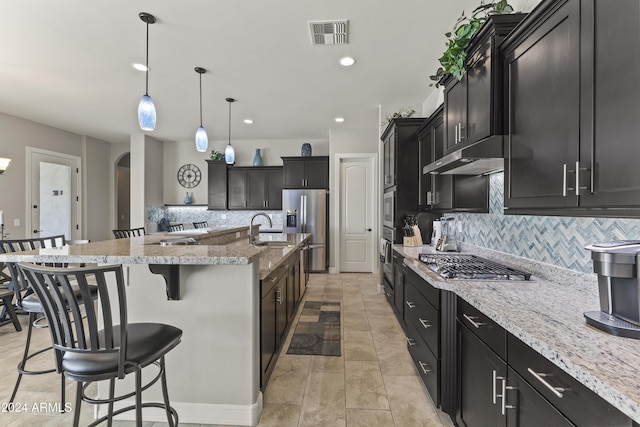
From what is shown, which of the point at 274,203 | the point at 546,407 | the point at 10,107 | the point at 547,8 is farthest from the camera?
the point at 274,203

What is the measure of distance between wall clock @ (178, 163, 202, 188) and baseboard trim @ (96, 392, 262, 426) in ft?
19.7

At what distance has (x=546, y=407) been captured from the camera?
100cm

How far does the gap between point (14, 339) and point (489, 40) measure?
4773mm

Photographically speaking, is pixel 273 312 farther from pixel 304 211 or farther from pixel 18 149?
pixel 18 149

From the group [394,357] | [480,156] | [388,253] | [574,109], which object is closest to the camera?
[574,109]

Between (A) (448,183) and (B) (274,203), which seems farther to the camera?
(B) (274,203)

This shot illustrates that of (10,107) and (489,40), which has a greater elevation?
(10,107)

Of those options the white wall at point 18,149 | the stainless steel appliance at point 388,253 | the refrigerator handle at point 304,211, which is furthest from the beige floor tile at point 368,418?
the white wall at point 18,149

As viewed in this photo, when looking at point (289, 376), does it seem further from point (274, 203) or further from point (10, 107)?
point (10, 107)

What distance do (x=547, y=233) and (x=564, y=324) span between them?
93cm

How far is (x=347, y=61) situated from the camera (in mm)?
3357

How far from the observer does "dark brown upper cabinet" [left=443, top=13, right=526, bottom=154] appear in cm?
169

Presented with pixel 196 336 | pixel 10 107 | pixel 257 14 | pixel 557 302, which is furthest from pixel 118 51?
pixel 557 302

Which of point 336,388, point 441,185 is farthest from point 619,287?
point 441,185
